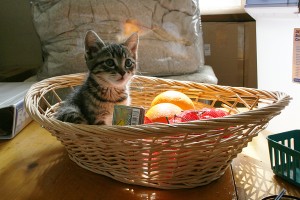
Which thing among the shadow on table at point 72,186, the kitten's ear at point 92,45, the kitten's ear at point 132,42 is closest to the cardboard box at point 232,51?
the kitten's ear at point 132,42

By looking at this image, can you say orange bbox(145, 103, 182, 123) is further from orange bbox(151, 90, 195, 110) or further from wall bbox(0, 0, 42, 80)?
wall bbox(0, 0, 42, 80)

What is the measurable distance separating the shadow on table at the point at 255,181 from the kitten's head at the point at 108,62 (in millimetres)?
331

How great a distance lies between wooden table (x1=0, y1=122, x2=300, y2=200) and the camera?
57 cm

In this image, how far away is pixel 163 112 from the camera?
2.24ft

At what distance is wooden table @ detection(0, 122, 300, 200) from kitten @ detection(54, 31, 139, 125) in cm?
11

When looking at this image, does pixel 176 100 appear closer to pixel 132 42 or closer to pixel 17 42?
pixel 132 42

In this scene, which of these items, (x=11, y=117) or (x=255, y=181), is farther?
(x=11, y=117)

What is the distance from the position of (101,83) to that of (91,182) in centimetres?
26

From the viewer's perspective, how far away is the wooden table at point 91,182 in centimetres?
57

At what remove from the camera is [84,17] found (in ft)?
3.75

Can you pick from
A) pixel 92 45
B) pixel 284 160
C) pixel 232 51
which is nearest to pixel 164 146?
pixel 284 160

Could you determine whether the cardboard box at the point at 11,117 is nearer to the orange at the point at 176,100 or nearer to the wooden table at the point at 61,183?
the wooden table at the point at 61,183

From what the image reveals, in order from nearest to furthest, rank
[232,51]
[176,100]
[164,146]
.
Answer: [164,146] < [176,100] < [232,51]

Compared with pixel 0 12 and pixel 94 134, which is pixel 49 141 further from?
pixel 0 12
